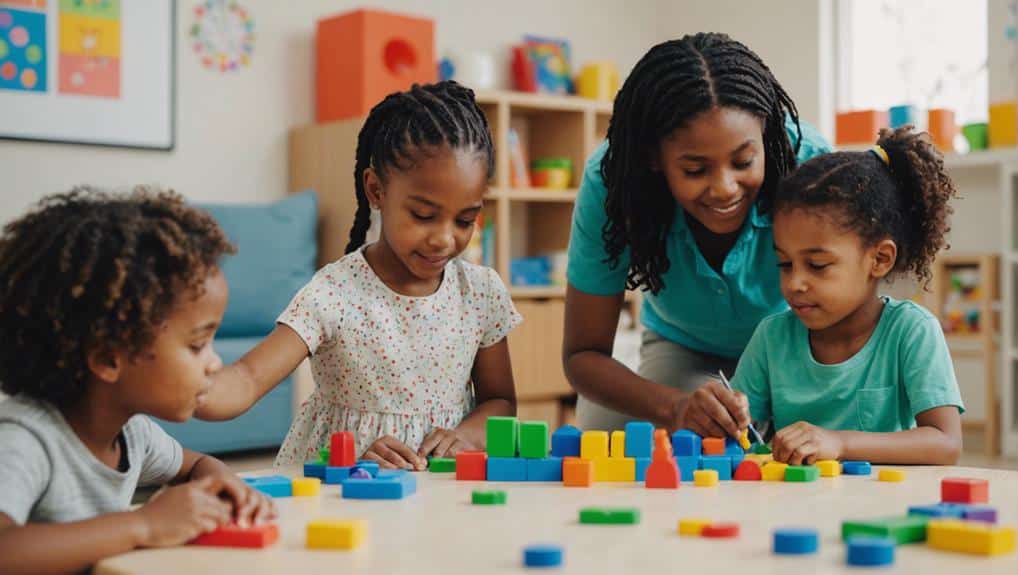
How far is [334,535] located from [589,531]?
223mm

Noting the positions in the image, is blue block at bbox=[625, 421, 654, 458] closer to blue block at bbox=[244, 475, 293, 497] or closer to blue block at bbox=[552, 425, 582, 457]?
blue block at bbox=[552, 425, 582, 457]

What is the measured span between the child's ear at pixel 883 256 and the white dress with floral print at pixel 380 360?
23.8 inches

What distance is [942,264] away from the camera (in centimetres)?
481

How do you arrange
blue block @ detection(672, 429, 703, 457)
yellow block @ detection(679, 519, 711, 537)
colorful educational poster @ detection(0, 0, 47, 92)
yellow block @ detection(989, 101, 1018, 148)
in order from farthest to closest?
Result: 1. yellow block @ detection(989, 101, 1018, 148)
2. colorful educational poster @ detection(0, 0, 47, 92)
3. blue block @ detection(672, 429, 703, 457)
4. yellow block @ detection(679, 519, 711, 537)

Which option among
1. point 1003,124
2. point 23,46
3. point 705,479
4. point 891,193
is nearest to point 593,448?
point 705,479

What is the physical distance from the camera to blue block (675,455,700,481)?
4.28 feet

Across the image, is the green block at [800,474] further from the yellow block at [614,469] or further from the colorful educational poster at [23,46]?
the colorful educational poster at [23,46]

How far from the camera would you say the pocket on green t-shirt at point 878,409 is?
164 cm

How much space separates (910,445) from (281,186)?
375cm

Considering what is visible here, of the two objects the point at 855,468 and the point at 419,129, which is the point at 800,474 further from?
the point at 419,129

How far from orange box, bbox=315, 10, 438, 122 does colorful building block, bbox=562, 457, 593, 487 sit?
11.1 ft

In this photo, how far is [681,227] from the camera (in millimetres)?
1978

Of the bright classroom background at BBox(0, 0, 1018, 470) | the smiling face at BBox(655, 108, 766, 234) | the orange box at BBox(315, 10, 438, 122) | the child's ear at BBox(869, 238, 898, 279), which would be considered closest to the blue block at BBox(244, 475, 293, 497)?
the smiling face at BBox(655, 108, 766, 234)

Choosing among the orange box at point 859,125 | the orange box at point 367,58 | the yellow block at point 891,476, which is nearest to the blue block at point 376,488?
the yellow block at point 891,476
